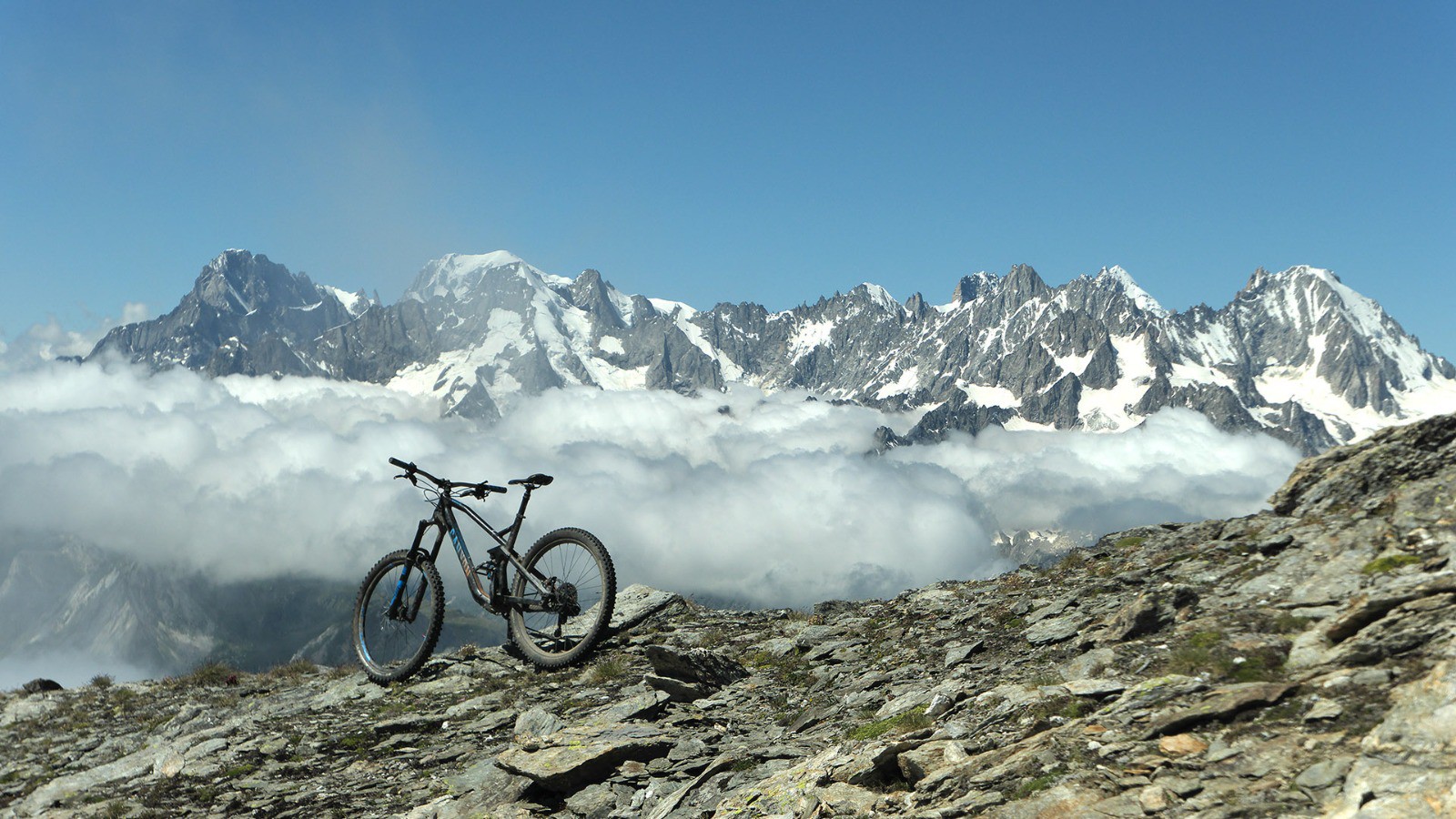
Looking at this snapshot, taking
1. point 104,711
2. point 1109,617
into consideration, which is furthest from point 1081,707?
point 104,711

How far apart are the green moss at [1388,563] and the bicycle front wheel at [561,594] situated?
1072 cm

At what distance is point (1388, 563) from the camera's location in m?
9.16

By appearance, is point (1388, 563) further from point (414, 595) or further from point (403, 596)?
point (403, 596)

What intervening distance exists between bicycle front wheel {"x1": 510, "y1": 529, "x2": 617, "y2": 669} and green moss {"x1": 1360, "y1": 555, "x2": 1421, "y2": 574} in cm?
1072

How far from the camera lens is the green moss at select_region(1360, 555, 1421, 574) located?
8992 millimetres

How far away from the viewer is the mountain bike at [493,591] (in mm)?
15117

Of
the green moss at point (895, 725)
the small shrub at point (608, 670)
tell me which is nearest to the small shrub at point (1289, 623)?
the green moss at point (895, 725)

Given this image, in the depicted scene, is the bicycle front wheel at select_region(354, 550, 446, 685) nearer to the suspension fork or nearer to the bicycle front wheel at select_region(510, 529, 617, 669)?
the suspension fork

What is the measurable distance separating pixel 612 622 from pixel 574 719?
18.8 ft

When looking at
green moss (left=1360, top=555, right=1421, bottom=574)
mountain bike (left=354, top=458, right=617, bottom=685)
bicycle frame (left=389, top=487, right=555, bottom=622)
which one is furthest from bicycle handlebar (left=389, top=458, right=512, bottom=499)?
green moss (left=1360, top=555, right=1421, bottom=574)

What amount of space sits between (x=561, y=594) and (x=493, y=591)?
1.83m

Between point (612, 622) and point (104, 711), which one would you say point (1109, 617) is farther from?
→ point (104, 711)

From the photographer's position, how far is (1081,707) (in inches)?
287

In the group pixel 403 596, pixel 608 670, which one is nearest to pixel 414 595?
pixel 403 596
